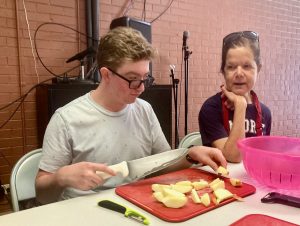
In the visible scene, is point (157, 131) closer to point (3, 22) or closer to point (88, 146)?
point (88, 146)

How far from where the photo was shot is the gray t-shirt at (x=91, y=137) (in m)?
1.26

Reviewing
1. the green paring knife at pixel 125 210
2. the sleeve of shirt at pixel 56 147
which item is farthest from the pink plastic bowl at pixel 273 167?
the sleeve of shirt at pixel 56 147

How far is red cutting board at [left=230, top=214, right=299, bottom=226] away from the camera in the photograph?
815 millimetres

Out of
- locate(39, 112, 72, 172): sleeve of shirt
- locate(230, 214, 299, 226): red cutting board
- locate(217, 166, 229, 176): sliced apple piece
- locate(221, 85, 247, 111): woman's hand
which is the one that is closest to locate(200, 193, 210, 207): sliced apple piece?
locate(230, 214, 299, 226): red cutting board

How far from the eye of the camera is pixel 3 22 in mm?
2625

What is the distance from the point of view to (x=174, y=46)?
3.75m

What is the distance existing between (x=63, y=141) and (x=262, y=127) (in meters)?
1.11

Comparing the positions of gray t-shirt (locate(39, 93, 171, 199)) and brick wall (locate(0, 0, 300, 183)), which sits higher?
brick wall (locate(0, 0, 300, 183))

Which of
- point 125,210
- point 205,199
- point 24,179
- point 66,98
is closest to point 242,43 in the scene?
point 205,199

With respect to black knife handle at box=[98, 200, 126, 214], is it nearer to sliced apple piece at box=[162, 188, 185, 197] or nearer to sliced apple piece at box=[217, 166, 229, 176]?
sliced apple piece at box=[162, 188, 185, 197]

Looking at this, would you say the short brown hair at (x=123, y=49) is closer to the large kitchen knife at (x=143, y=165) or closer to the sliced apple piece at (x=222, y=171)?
the large kitchen knife at (x=143, y=165)

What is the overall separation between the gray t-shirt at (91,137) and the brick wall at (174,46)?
1.66m

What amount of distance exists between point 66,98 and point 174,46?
1.73m

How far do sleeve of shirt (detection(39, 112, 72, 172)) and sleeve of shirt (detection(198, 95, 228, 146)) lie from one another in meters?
0.76
